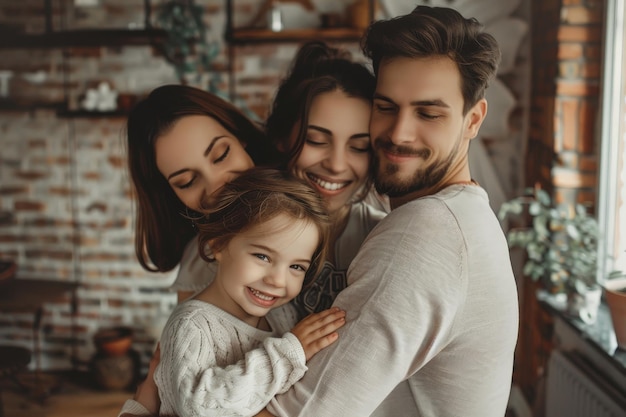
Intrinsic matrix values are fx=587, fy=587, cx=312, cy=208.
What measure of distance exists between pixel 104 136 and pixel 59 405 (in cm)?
192

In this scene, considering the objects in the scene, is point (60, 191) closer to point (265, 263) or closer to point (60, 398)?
point (60, 398)

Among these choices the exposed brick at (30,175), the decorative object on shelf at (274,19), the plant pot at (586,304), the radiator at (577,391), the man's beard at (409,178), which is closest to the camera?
the man's beard at (409,178)

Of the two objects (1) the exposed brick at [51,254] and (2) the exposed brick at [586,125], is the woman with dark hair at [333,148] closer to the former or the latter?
(2) the exposed brick at [586,125]

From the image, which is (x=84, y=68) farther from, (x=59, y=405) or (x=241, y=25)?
(x=59, y=405)

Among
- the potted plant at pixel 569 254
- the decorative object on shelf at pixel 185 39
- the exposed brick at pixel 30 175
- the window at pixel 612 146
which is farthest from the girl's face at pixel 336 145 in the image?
the exposed brick at pixel 30 175

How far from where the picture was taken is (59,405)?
4.00 meters

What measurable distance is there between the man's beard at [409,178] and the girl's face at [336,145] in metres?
0.08

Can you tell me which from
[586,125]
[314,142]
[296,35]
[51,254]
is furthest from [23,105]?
[586,125]

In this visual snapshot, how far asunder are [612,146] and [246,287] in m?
2.19

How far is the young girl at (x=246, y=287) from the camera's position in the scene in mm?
1171

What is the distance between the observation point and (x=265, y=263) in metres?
1.35

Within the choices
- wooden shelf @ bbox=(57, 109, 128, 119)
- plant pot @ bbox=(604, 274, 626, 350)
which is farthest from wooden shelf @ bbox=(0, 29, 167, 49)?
plant pot @ bbox=(604, 274, 626, 350)

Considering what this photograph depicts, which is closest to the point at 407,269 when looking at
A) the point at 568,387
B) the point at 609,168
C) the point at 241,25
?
the point at 568,387

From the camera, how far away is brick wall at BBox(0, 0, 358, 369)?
430cm
